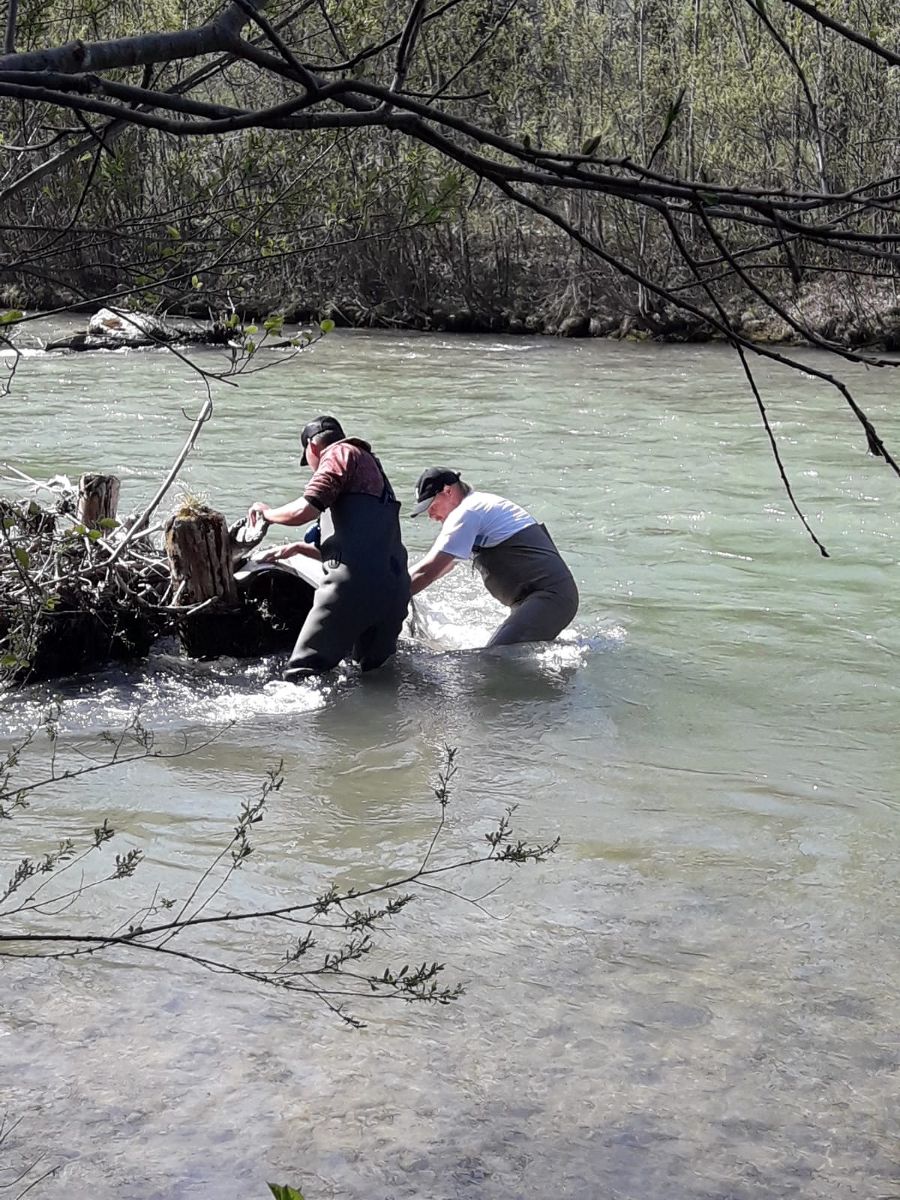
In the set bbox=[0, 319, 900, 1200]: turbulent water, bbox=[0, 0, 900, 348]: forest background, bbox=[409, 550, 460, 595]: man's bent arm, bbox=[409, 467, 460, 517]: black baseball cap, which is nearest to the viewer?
bbox=[0, 319, 900, 1200]: turbulent water

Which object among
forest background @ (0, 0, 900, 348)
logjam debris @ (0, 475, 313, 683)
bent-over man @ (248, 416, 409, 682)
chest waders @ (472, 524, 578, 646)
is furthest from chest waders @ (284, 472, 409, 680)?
forest background @ (0, 0, 900, 348)

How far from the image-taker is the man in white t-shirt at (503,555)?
28.7 ft

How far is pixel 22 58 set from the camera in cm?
204

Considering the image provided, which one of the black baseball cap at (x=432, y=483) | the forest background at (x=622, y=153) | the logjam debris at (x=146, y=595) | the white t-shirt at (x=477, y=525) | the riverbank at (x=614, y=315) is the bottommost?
the logjam debris at (x=146, y=595)

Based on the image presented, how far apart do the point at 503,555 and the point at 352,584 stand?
113 centimetres

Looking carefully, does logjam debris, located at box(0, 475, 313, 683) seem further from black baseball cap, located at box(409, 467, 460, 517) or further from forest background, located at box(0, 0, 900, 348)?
forest background, located at box(0, 0, 900, 348)

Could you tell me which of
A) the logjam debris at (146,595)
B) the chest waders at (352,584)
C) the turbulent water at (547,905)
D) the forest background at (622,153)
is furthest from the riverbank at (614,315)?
the chest waders at (352,584)

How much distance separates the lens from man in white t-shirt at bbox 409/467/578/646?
28.7 ft

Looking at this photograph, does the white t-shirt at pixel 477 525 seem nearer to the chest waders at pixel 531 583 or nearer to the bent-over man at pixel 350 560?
the chest waders at pixel 531 583

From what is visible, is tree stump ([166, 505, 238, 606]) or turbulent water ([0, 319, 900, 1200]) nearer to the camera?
turbulent water ([0, 319, 900, 1200])

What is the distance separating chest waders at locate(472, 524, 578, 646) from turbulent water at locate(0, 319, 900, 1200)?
19cm

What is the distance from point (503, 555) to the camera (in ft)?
29.3

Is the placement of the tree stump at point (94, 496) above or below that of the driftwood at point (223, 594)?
above

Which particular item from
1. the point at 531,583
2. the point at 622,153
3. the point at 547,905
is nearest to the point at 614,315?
the point at 622,153
